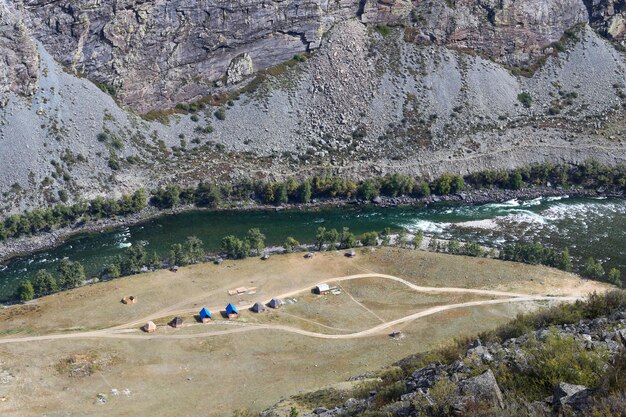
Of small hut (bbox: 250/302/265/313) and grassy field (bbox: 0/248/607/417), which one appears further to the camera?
small hut (bbox: 250/302/265/313)

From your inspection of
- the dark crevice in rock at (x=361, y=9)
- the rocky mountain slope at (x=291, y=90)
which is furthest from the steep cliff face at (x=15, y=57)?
the dark crevice in rock at (x=361, y=9)

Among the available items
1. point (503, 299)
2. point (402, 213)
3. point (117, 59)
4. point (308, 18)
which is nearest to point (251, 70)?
point (308, 18)

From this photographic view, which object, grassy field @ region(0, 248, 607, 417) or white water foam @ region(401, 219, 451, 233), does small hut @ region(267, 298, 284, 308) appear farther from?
white water foam @ region(401, 219, 451, 233)

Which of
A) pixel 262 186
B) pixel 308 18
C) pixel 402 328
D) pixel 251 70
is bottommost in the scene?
pixel 402 328

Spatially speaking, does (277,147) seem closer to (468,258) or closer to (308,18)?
(308,18)

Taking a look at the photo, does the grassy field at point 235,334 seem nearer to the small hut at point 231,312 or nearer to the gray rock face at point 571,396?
the small hut at point 231,312

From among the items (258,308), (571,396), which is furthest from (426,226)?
(571,396)

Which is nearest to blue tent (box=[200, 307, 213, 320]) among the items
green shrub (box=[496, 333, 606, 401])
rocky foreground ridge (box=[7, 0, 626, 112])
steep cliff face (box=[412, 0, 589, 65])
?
green shrub (box=[496, 333, 606, 401])
